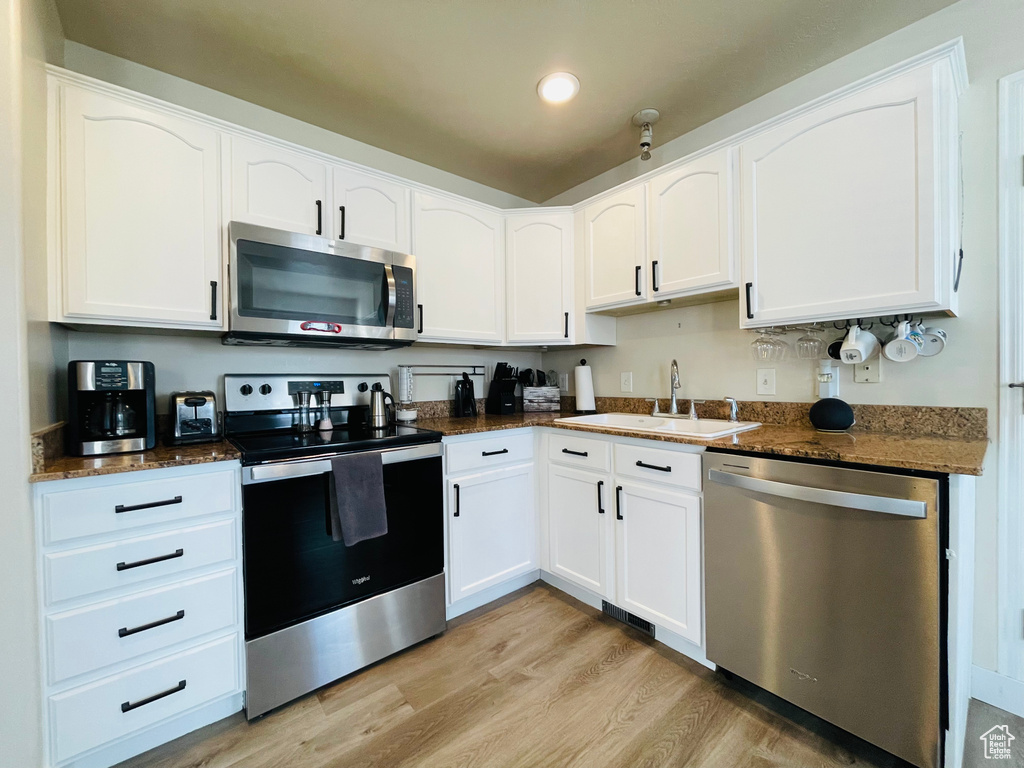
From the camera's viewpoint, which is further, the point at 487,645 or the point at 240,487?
the point at 487,645

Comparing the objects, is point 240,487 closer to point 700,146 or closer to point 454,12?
point 454,12

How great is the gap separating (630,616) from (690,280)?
160cm

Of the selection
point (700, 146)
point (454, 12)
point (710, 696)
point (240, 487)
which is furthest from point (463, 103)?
point (710, 696)

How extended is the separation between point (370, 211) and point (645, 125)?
4.90ft

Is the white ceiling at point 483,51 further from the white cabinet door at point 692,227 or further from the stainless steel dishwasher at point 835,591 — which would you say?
the stainless steel dishwasher at point 835,591

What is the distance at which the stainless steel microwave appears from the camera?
174 centimetres

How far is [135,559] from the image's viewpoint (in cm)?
131

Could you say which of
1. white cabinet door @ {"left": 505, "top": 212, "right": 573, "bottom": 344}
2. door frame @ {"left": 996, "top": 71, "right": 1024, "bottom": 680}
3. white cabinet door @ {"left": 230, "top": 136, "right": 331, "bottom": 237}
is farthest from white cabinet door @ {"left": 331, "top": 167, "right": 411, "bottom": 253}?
door frame @ {"left": 996, "top": 71, "right": 1024, "bottom": 680}

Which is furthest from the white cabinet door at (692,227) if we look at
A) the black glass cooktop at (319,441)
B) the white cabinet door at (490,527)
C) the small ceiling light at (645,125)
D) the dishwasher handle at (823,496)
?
the black glass cooktop at (319,441)

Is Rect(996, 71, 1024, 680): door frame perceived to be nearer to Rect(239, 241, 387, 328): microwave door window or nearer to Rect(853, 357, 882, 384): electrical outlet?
Rect(853, 357, 882, 384): electrical outlet

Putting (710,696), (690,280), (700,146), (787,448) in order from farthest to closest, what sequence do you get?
(700,146)
(690,280)
(710,696)
(787,448)

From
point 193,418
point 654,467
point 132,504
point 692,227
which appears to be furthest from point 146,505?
point 692,227

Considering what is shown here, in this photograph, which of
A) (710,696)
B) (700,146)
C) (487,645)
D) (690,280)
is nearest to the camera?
(710,696)

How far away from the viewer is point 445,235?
7.83ft
